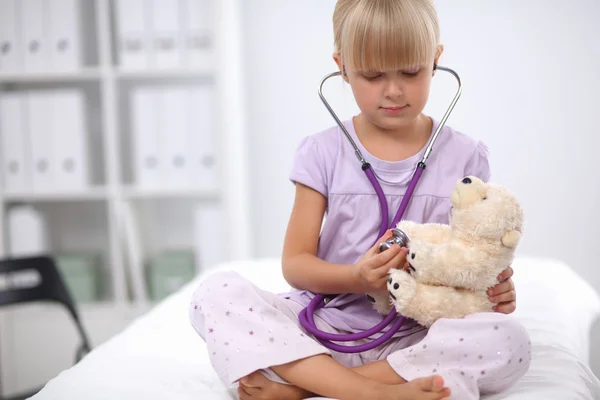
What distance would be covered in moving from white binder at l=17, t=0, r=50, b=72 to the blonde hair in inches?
58.0

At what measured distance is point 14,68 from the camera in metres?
2.29

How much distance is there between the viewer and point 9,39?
228cm

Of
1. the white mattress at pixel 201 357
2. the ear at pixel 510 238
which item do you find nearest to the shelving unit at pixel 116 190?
the white mattress at pixel 201 357

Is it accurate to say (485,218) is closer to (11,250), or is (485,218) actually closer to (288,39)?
(288,39)

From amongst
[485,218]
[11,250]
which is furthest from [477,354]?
[11,250]

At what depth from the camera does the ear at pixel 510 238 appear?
3.12 ft

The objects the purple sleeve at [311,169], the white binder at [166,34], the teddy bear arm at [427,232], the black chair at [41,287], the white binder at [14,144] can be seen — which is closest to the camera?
the teddy bear arm at [427,232]

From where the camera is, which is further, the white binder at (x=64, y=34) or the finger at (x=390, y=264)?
the white binder at (x=64, y=34)

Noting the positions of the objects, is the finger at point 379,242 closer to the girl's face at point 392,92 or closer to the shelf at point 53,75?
the girl's face at point 392,92

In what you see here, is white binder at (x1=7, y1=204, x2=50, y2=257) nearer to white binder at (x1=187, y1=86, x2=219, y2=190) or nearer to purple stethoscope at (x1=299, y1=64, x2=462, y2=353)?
white binder at (x1=187, y1=86, x2=219, y2=190)

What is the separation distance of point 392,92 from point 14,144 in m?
1.61

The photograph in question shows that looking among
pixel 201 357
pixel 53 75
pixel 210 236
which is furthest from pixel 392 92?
pixel 53 75

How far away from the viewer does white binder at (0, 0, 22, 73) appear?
2.24 meters

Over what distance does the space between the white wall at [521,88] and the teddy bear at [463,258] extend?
4.15ft
